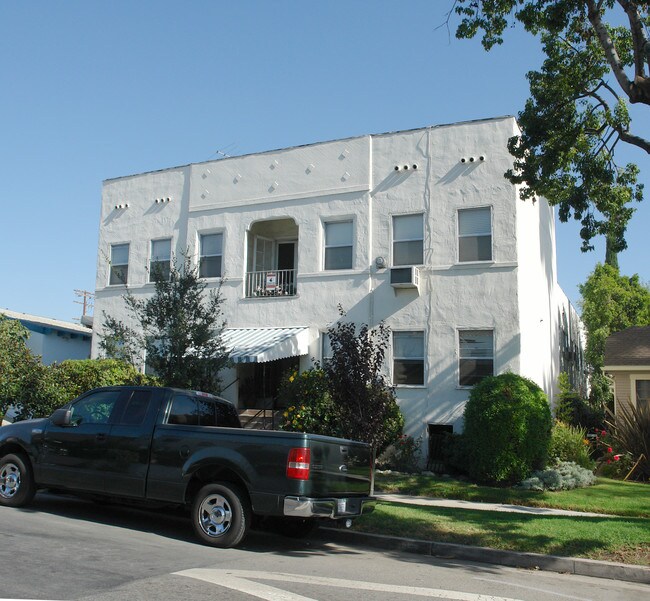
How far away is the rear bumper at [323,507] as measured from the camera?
788 cm

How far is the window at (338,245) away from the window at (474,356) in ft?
12.0

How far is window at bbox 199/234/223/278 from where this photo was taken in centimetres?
2045

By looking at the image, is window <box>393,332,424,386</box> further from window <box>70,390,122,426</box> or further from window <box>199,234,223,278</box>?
window <box>70,390,122,426</box>

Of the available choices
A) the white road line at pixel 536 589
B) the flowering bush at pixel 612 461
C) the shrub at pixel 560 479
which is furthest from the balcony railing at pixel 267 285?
the white road line at pixel 536 589

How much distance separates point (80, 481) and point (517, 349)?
10.5 m

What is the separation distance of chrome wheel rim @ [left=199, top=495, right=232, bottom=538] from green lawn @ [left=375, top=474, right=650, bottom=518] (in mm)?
6141

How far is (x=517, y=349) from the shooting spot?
16.4 meters

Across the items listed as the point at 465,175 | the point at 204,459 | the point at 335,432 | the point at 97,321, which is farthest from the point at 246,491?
the point at 97,321

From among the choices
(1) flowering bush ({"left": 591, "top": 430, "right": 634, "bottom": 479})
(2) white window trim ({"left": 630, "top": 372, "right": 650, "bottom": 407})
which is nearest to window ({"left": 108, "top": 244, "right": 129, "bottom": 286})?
(1) flowering bush ({"left": 591, "top": 430, "right": 634, "bottom": 479})

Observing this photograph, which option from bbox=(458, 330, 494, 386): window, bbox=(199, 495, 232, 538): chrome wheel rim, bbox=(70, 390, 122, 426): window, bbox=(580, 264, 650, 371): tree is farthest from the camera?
bbox=(580, 264, 650, 371): tree

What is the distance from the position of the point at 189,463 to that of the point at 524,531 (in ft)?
14.7

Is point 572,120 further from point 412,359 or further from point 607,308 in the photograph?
point 607,308

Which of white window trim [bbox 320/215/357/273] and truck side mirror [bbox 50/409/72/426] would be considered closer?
truck side mirror [bbox 50/409/72/426]

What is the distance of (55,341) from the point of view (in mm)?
28172
